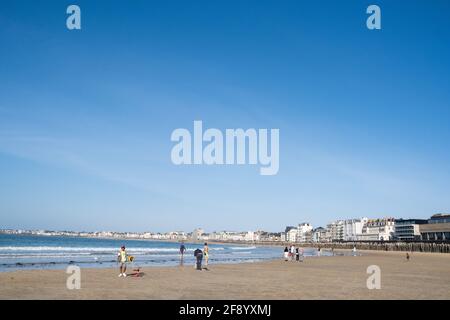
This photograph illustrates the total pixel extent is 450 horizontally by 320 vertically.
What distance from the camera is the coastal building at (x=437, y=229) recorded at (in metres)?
149

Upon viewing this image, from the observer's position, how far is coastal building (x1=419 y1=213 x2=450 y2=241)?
489 feet

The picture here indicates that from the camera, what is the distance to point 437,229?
15288 centimetres

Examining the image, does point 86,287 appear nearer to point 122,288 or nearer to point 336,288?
point 122,288

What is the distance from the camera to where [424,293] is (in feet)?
60.2

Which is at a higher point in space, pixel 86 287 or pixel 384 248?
pixel 86 287
